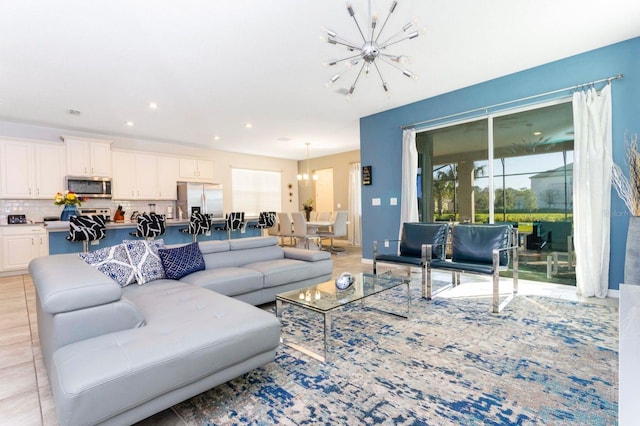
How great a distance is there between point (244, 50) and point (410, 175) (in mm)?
3103

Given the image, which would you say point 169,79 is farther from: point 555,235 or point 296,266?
point 555,235

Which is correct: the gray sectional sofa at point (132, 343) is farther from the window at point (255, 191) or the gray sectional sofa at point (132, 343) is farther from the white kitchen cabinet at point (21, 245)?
the window at point (255, 191)

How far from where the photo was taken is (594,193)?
339 centimetres

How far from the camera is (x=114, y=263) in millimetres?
2559

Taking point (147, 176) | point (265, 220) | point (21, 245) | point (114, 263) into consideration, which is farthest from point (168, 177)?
point (114, 263)

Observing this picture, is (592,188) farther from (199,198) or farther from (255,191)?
(255,191)

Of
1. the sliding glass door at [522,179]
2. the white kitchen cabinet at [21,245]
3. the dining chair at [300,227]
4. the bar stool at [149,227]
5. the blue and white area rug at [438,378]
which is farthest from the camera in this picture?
the dining chair at [300,227]

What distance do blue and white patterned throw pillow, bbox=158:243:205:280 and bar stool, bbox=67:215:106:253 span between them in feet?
7.62

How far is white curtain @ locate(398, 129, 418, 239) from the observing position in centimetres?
502

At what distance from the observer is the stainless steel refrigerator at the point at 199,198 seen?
7230mm

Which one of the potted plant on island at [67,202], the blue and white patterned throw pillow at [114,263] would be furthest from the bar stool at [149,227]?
the blue and white patterned throw pillow at [114,263]

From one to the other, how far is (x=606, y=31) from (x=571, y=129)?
104 cm

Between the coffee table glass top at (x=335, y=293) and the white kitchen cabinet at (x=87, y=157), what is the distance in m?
5.64

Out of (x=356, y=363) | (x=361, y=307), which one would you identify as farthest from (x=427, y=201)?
(x=356, y=363)
